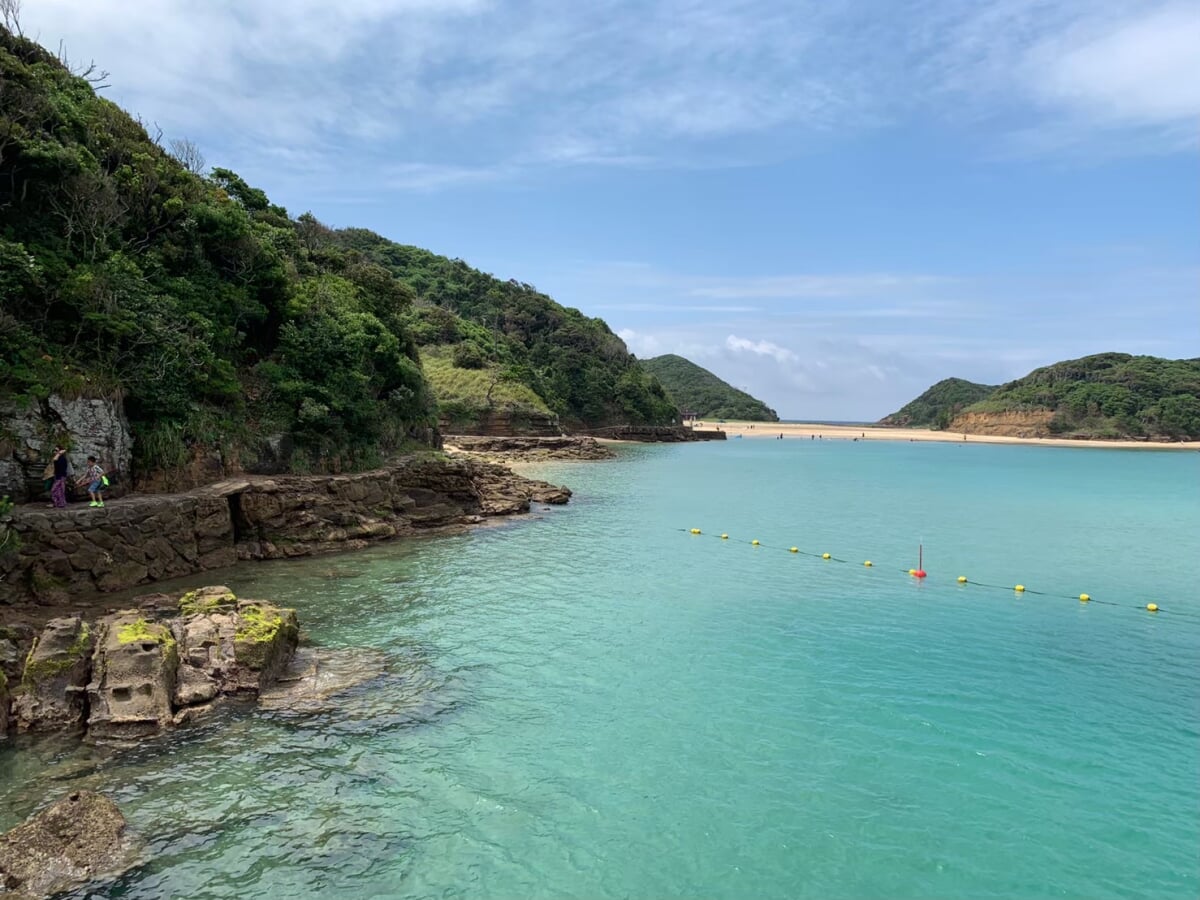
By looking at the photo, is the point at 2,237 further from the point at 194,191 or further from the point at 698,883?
the point at 698,883

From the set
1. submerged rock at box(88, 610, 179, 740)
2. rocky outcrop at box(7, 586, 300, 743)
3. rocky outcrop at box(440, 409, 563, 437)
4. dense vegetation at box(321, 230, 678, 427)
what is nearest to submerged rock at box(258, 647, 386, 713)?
rocky outcrop at box(7, 586, 300, 743)

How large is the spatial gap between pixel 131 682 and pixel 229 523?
1009 centimetres

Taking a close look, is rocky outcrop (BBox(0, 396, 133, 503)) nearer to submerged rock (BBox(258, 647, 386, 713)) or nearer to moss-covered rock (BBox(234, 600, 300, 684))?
moss-covered rock (BBox(234, 600, 300, 684))

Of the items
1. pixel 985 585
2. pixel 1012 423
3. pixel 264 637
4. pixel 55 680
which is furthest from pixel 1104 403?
pixel 55 680

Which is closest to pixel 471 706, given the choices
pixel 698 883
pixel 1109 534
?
pixel 698 883

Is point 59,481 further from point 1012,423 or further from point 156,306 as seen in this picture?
point 1012,423

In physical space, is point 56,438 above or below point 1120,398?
below

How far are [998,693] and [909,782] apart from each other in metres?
3.96

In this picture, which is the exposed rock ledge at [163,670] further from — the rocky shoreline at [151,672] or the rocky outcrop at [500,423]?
the rocky outcrop at [500,423]

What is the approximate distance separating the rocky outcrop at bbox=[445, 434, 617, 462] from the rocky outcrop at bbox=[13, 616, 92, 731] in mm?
49348

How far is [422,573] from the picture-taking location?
19016 millimetres

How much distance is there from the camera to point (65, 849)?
667 centimetres

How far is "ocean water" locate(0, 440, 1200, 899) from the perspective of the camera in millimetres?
7066

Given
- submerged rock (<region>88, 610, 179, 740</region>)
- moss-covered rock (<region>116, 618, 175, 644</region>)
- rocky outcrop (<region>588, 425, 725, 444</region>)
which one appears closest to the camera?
submerged rock (<region>88, 610, 179, 740</region>)
